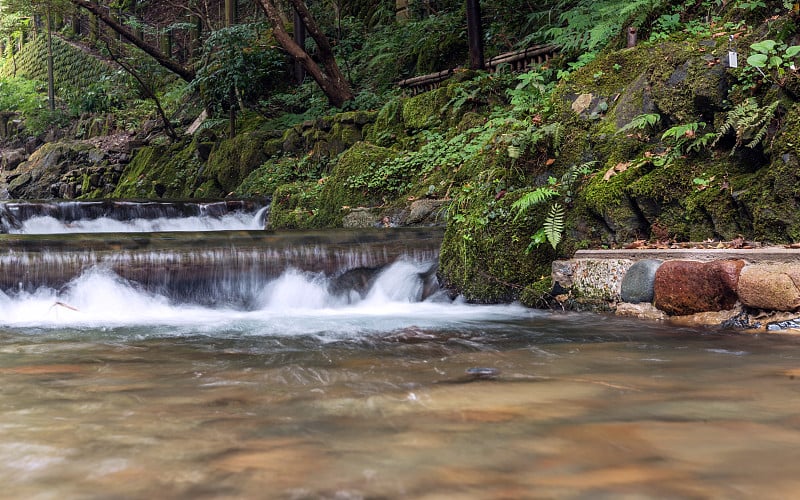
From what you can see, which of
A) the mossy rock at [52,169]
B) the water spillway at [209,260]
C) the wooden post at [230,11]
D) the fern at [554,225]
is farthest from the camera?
the wooden post at [230,11]

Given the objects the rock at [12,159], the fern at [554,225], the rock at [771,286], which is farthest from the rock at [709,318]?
the rock at [12,159]

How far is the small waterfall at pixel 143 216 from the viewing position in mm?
11188

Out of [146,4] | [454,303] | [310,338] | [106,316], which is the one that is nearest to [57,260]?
[106,316]

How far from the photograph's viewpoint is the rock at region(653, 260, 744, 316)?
443cm

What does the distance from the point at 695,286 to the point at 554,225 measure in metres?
1.32

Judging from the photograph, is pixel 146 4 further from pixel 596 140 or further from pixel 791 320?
pixel 791 320

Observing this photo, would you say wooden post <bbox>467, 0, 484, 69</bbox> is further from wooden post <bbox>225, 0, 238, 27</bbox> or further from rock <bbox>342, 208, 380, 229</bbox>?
wooden post <bbox>225, 0, 238, 27</bbox>

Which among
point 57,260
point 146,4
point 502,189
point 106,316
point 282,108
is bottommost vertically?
point 106,316

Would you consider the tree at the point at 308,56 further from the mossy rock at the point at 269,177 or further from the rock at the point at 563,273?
the rock at the point at 563,273

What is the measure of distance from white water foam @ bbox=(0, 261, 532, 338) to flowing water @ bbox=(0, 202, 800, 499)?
15 cm

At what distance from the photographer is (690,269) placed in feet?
15.2

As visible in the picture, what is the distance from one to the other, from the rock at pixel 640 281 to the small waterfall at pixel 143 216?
25.1 feet

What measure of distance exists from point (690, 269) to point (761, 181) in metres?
0.98

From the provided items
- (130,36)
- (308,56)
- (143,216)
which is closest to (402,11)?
(308,56)
